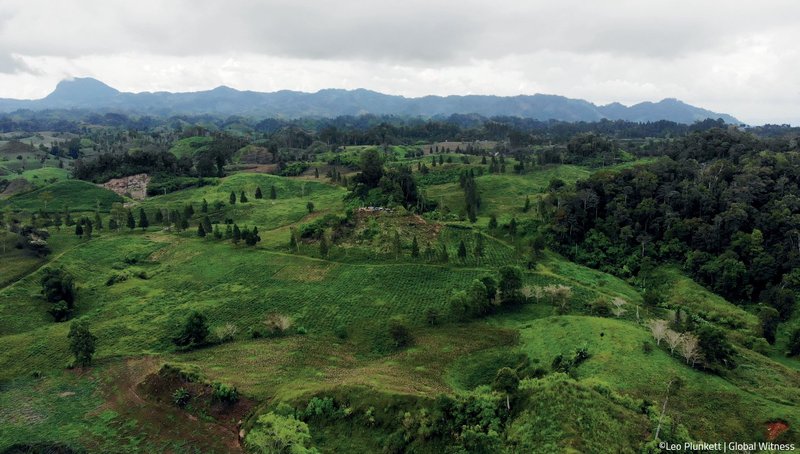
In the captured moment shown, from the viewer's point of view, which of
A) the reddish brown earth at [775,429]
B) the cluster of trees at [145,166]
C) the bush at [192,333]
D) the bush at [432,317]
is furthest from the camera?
the cluster of trees at [145,166]

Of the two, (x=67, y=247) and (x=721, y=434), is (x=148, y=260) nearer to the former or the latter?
(x=67, y=247)

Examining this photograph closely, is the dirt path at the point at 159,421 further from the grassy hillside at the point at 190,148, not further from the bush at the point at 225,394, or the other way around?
the grassy hillside at the point at 190,148

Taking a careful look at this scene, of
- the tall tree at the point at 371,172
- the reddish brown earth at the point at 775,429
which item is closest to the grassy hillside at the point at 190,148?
the tall tree at the point at 371,172

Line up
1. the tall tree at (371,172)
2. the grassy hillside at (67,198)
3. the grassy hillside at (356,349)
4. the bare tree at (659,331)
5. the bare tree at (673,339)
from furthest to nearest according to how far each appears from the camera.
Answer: the grassy hillside at (67,198), the tall tree at (371,172), the bare tree at (659,331), the bare tree at (673,339), the grassy hillside at (356,349)

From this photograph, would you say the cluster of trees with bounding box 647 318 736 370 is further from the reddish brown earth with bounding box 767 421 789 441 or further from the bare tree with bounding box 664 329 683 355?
the reddish brown earth with bounding box 767 421 789 441

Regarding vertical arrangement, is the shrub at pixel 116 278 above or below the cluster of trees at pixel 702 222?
below

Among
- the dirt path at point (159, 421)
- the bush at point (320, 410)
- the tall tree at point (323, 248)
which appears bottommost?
the dirt path at point (159, 421)

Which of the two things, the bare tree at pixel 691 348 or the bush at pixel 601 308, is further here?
the bush at pixel 601 308
